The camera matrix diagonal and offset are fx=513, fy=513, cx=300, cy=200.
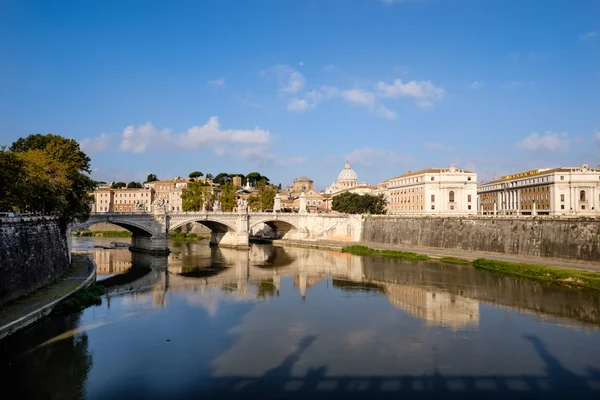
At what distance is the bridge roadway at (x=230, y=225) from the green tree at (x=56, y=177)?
912 cm

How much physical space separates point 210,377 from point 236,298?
12.3 metres

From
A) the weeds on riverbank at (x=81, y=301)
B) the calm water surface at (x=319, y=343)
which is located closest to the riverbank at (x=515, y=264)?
the calm water surface at (x=319, y=343)

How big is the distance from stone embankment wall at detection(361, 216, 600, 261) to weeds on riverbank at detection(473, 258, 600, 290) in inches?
156

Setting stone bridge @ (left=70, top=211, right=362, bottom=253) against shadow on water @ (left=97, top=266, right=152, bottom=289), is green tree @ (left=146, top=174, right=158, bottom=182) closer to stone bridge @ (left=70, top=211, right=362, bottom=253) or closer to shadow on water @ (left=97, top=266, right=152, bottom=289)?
stone bridge @ (left=70, top=211, right=362, bottom=253)

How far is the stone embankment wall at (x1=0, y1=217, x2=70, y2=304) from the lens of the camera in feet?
65.5

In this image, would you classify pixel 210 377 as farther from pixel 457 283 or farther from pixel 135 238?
pixel 135 238

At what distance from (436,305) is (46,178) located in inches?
858

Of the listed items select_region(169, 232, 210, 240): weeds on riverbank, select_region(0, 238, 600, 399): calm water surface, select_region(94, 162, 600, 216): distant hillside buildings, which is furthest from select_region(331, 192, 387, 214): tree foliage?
select_region(0, 238, 600, 399): calm water surface

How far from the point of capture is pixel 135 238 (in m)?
54.2

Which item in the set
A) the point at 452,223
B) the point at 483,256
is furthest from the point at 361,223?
the point at 483,256

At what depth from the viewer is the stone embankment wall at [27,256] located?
786 inches

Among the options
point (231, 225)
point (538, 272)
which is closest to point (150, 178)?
point (231, 225)

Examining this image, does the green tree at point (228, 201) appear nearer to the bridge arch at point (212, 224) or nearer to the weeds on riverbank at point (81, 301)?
the bridge arch at point (212, 224)

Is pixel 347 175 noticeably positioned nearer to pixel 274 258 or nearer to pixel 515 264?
pixel 274 258
